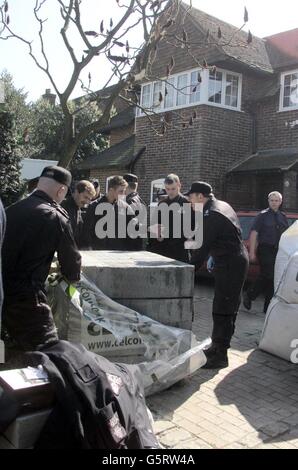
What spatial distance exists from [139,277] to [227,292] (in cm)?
104

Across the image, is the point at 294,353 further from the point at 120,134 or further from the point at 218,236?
the point at 120,134

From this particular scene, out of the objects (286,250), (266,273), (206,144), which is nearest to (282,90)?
(206,144)

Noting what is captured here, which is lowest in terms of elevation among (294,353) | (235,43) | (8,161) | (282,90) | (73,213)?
(294,353)

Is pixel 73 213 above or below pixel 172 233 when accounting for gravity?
above

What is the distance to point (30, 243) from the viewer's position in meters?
3.18

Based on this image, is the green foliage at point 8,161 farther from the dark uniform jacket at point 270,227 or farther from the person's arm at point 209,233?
the person's arm at point 209,233

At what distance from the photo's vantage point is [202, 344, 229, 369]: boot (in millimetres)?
4703

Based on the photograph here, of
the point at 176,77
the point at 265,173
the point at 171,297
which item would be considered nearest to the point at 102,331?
the point at 171,297

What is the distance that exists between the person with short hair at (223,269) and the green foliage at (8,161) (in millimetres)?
6359

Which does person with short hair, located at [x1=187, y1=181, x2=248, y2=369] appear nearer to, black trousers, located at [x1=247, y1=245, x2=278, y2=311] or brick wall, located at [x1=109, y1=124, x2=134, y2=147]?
black trousers, located at [x1=247, y1=245, x2=278, y2=311]

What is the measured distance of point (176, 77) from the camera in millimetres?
15289

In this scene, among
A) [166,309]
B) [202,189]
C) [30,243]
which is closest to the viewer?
[30,243]

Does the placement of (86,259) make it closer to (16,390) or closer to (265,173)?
(16,390)
